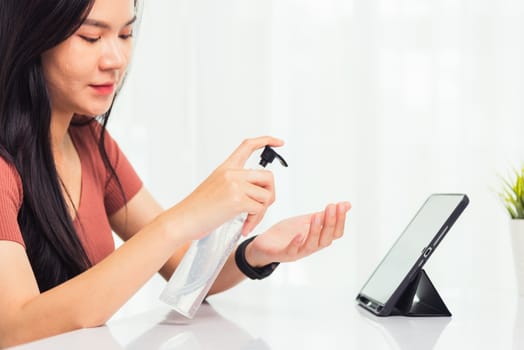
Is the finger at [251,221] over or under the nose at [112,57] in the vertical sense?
under

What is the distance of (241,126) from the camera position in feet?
7.57

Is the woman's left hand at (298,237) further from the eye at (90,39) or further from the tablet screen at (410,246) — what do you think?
the eye at (90,39)

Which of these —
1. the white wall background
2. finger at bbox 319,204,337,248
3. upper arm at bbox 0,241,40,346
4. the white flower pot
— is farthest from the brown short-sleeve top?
the white wall background

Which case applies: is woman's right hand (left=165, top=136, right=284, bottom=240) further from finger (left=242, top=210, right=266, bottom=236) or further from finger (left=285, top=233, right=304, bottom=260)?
finger (left=285, top=233, right=304, bottom=260)

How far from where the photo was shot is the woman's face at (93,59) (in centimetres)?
110

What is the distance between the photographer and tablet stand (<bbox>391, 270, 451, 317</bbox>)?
3.22 feet

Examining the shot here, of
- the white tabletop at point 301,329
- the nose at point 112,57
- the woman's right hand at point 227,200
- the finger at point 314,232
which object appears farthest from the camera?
the nose at point 112,57

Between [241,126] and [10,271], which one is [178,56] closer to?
[241,126]

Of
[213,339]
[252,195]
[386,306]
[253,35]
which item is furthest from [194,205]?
[253,35]

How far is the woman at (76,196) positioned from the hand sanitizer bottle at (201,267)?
0.08ft

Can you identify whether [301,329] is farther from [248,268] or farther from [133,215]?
[133,215]

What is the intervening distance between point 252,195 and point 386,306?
0.80ft

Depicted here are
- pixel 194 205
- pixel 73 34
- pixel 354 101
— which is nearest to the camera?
pixel 194 205

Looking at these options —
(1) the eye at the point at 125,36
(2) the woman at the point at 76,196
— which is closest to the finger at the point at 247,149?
(2) the woman at the point at 76,196
